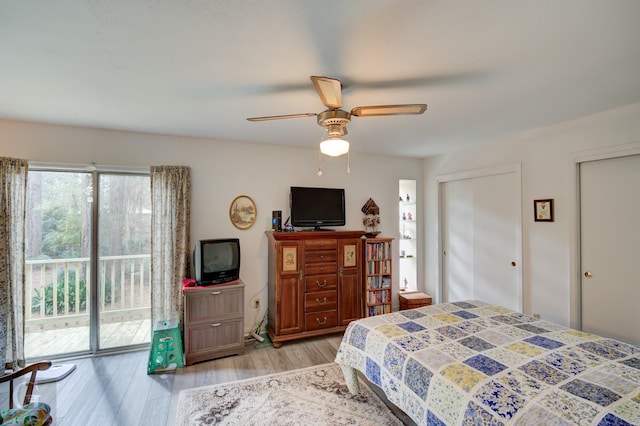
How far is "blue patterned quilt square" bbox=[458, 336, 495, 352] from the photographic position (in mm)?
1888

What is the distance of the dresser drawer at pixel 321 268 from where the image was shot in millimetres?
3557

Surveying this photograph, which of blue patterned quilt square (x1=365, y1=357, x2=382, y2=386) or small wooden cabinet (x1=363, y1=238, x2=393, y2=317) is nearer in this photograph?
blue patterned quilt square (x1=365, y1=357, x2=382, y2=386)

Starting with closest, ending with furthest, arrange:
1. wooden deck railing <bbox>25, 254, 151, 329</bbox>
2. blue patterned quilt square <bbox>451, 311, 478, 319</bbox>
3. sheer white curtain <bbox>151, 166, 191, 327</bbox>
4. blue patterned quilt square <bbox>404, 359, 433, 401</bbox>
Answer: blue patterned quilt square <bbox>404, 359, 433, 401</bbox> → blue patterned quilt square <bbox>451, 311, 478, 319</bbox> → wooden deck railing <bbox>25, 254, 151, 329</bbox> → sheer white curtain <bbox>151, 166, 191, 327</bbox>

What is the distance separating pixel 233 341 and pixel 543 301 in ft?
11.3

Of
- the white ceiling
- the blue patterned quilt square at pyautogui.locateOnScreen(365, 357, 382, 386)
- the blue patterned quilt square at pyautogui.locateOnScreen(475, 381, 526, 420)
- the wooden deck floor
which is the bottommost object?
the wooden deck floor

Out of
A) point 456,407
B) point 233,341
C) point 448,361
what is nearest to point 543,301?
point 448,361

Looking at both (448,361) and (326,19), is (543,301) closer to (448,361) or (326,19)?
(448,361)

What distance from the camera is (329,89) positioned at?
1678 mm

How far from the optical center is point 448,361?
1.72 m

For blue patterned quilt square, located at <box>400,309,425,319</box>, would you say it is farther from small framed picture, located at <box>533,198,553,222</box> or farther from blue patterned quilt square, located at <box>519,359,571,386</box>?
small framed picture, located at <box>533,198,553,222</box>

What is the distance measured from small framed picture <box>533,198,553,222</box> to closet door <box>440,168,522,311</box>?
0.60ft

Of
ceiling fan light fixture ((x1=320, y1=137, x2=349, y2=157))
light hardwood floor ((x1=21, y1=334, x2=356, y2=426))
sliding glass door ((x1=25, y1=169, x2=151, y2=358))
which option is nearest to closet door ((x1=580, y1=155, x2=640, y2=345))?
ceiling fan light fixture ((x1=320, y1=137, x2=349, y2=157))

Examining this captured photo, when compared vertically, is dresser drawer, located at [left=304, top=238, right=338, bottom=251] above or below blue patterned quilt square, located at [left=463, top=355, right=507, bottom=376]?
above

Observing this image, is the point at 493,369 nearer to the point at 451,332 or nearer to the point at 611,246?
the point at 451,332
